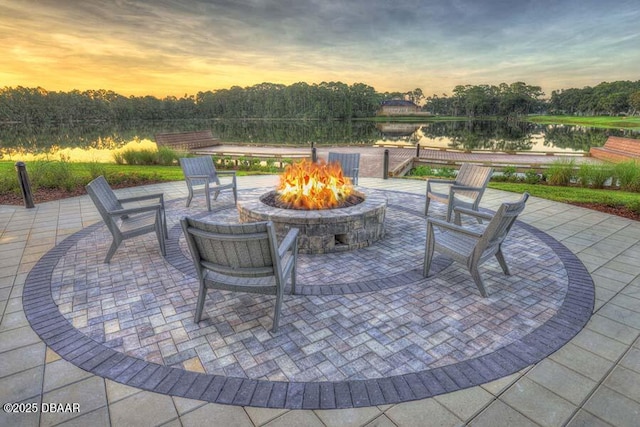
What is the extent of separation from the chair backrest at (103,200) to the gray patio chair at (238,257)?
6.57 feet

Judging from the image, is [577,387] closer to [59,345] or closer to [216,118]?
[59,345]

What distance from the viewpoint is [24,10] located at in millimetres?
9594

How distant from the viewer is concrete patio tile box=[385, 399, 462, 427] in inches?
74.3

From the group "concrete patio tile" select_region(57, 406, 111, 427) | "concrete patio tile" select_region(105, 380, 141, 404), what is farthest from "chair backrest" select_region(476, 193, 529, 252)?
"concrete patio tile" select_region(57, 406, 111, 427)

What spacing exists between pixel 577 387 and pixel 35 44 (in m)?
19.3

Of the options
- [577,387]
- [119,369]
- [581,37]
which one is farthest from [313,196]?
[581,37]

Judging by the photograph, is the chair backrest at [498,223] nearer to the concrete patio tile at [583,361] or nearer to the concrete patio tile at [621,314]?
the concrete patio tile at [583,361]

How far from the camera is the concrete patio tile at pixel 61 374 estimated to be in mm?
2176

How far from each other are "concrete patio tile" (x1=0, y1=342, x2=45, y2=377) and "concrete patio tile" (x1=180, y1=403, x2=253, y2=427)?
1407 mm

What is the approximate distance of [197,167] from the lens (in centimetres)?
701

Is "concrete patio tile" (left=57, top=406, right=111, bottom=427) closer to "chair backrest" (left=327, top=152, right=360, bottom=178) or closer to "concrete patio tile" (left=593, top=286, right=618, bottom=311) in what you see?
"concrete patio tile" (left=593, top=286, right=618, bottom=311)

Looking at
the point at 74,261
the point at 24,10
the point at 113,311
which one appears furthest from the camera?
the point at 24,10

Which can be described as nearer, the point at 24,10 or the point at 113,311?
the point at 113,311

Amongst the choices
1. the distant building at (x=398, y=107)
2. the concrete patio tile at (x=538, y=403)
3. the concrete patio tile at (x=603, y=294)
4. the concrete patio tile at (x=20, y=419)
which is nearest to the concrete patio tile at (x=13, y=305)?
the concrete patio tile at (x=20, y=419)
